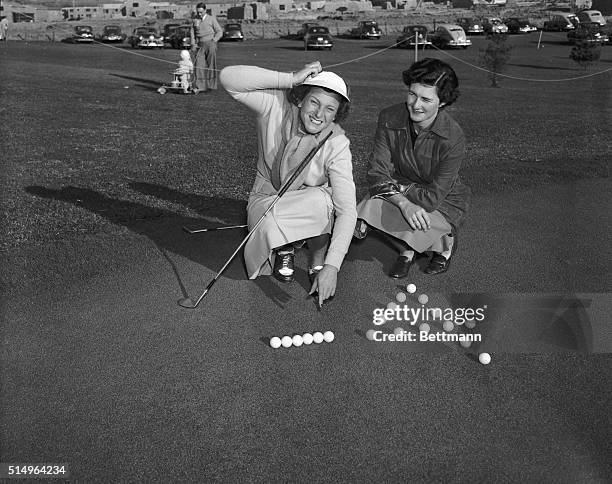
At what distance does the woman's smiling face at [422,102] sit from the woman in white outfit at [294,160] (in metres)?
0.64

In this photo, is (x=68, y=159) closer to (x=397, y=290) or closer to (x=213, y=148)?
(x=213, y=148)

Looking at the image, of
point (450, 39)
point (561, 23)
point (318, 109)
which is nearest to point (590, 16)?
point (561, 23)

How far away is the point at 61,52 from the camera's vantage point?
34.4 meters

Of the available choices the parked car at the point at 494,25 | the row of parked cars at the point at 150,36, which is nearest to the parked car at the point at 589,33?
the parked car at the point at 494,25

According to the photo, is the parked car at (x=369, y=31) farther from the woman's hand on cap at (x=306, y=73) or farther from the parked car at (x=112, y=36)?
the woman's hand on cap at (x=306, y=73)

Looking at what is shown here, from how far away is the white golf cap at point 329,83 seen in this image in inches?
194

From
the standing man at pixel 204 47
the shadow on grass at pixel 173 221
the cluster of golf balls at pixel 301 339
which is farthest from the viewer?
the standing man at pixel 204 47

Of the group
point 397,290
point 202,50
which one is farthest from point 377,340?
point 202,50

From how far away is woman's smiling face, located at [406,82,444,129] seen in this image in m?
5.53

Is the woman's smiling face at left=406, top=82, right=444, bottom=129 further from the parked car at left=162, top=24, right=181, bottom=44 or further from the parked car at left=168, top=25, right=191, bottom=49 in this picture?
the parked car at left=162, top=24, right=181, bottom=44

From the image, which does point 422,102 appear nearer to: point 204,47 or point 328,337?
point 328,337

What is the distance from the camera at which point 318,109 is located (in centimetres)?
512

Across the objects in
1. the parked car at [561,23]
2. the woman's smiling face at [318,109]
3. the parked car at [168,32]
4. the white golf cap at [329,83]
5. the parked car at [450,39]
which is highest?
the white golf cap at [329,83]

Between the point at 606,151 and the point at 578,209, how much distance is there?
170 inches
